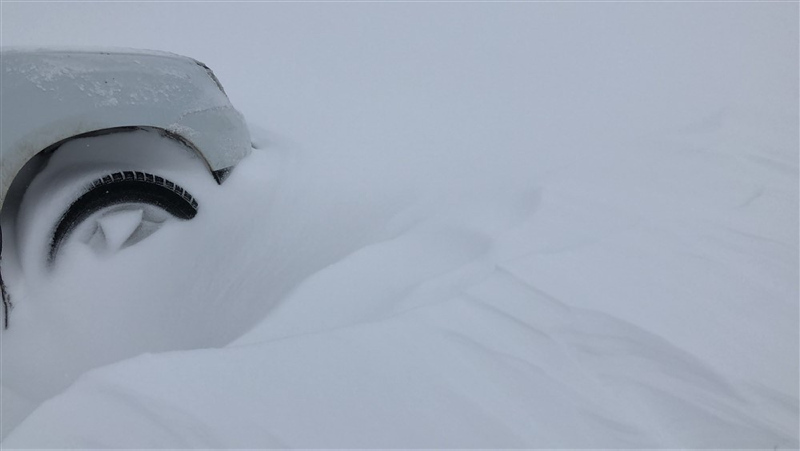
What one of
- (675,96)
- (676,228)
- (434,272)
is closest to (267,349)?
(434,272)

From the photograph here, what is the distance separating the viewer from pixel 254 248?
6.57 feet

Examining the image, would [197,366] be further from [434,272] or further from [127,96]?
[127,96]

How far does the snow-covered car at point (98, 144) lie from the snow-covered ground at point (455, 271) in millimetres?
91

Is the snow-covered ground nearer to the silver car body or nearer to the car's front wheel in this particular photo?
the car's front wheel

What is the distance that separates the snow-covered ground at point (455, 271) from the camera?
101cm

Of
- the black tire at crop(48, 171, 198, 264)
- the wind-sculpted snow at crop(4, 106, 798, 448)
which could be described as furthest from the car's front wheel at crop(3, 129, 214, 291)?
the wind-sculpted snow at crop(4, 106, 798, 448)

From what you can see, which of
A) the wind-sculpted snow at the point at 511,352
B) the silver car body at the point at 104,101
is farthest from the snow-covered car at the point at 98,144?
the wind-sculpted snow at the point at 511,352

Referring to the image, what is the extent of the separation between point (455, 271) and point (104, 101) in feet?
4.03

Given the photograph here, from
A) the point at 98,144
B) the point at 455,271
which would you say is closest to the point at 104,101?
the point at 98,144

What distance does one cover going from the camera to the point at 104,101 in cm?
157

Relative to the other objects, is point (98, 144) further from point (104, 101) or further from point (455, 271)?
point (455, 271)

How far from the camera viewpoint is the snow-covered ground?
3.32ft

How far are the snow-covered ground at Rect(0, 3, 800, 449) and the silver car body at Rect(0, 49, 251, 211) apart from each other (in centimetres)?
24

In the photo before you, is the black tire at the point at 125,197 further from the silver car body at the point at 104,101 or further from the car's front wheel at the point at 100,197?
the silver car body at the point at 104,101
